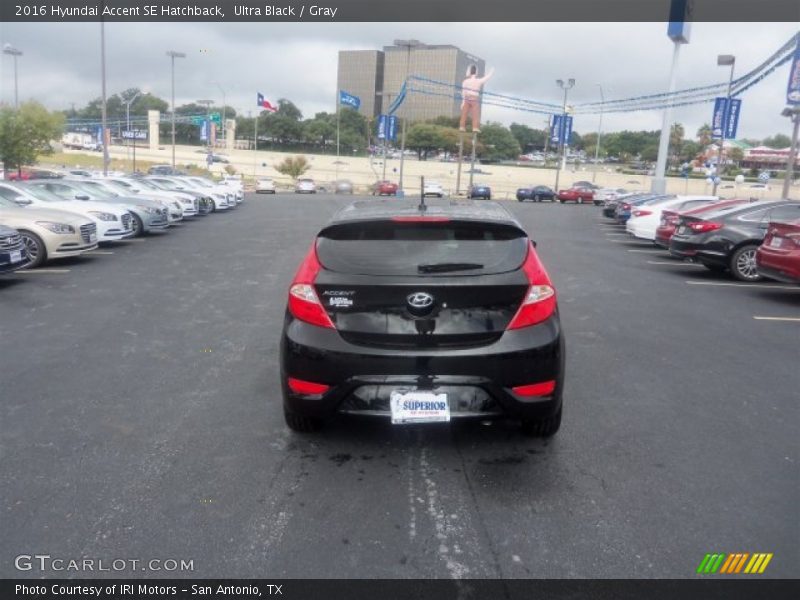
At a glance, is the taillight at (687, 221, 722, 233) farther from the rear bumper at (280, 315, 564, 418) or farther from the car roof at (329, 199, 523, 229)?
the rear bumper at (280, 315, 564, 418)

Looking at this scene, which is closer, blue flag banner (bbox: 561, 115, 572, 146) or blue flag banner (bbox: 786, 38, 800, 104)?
blue flag banner (bbox: 786, 38, 800, 104)

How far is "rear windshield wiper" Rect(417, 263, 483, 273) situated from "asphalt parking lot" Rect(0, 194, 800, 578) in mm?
1251

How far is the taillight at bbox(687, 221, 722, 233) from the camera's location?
12109 millimetres

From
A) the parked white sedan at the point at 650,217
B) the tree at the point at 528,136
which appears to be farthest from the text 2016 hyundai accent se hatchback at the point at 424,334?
the tree at the point at 528,136

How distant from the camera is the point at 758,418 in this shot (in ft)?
16.5

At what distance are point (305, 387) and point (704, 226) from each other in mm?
10599

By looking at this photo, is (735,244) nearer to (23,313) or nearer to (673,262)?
(673,262)

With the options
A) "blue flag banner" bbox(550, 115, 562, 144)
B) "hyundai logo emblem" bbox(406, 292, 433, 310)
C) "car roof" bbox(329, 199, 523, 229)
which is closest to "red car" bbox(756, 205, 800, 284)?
"car roof" bbox(329, 199, 523, 229)

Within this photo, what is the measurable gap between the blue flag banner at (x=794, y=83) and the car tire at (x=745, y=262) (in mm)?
10277

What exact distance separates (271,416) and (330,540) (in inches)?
70.0

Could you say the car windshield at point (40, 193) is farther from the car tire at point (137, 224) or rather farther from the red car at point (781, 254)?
the red car at point (781, 254)

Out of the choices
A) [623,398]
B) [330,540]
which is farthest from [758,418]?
[330,540]

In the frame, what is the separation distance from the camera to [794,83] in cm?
1916

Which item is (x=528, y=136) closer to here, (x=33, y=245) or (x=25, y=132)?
(x=25, y=132)
